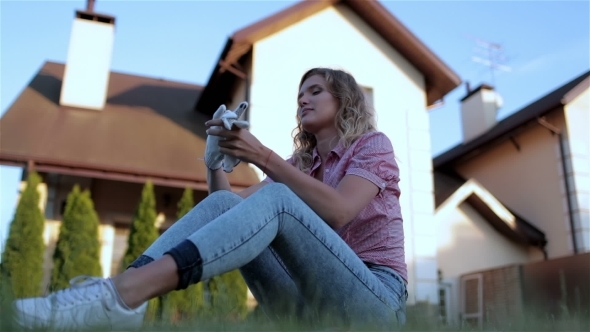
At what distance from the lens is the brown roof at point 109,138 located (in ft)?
26.3

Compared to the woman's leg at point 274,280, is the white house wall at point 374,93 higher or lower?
higher

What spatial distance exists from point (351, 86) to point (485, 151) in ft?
37.3

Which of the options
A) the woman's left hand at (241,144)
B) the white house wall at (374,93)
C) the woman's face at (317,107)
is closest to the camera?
the woman's left hand at (241,144)

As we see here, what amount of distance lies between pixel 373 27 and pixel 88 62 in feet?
16.9

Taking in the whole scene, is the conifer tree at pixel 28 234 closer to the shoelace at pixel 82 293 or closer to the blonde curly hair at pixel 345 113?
the blonde curly hair at pixel 345 113

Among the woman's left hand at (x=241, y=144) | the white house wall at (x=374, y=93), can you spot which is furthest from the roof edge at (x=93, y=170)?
the woman's left hand at (x=241, y=144)

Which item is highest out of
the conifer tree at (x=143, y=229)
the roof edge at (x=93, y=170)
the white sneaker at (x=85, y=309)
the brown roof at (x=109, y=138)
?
the brown roof at (x=109, y=138)

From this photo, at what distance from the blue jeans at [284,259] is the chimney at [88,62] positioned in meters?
8.24

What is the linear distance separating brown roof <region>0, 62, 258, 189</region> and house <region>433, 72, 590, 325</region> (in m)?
4.64

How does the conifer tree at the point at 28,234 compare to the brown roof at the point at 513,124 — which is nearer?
the conifer tree at the point at 28,234

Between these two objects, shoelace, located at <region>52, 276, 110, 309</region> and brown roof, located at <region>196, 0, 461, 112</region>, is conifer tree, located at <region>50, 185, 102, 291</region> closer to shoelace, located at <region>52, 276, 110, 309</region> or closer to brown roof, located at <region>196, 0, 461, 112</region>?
brown roof, located at <region>196, 0, 461, 112</region>

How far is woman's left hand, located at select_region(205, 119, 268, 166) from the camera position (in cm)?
211

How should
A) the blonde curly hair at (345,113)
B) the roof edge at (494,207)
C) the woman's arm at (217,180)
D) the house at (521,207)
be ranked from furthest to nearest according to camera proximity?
the roof edge at (494,207), the house at (521,207), the blonde curly hair at (345,113), the woman's arm at (217,180)

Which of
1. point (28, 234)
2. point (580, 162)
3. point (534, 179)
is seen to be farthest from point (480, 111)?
point (28, 234)
